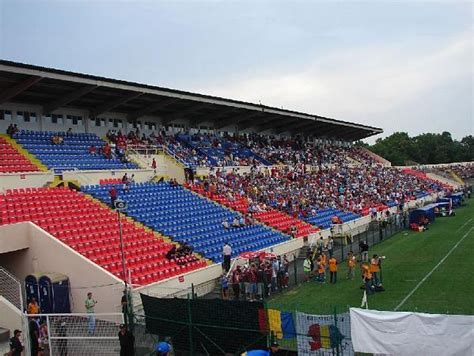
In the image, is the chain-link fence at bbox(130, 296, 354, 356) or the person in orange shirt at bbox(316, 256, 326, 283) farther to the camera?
the person in orange shirt at bbox(316, 256, 326, 283)

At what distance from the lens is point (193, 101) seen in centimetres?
3794

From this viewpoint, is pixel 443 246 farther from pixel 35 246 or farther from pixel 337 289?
pixel 35 246

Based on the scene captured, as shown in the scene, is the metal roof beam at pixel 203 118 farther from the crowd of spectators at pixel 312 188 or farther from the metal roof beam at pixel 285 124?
the metal roof beam at pixel 285 124

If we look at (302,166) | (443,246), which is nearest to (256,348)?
(443,246)

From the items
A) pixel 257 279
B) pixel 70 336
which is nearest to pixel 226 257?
pixel 257 279

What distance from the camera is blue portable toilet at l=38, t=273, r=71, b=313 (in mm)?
16219

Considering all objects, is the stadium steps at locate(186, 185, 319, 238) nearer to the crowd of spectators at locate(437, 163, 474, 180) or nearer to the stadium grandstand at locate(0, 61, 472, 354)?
the stadium grandstand at locate(0, 61, 472, 354)

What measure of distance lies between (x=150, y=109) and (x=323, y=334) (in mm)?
28521

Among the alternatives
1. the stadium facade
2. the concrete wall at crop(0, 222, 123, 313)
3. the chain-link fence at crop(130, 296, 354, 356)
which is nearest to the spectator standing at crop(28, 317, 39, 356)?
the chain-link fence at crop(130, 296, 354, 356)

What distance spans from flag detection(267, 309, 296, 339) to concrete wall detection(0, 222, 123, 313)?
22.6ft

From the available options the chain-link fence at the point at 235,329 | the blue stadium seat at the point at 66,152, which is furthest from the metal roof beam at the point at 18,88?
the chain-link fence at the point at 235,329

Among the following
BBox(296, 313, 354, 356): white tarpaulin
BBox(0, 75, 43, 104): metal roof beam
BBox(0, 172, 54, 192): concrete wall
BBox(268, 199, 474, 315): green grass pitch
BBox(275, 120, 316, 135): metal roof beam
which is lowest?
BBox(268, 199, 474, 315): green grass pitch

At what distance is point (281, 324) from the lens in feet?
35.9

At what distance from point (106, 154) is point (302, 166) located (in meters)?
23.1
